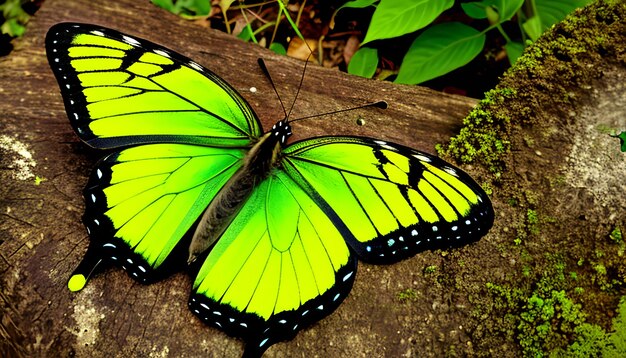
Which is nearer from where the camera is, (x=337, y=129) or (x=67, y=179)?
(x=67, y=179)

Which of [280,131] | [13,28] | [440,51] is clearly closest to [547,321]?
[280,131]

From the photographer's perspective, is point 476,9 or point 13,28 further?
point 13,28

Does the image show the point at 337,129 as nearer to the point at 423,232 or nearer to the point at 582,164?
the point at 423,232

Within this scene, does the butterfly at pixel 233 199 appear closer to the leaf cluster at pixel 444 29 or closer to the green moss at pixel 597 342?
the green moss at pixel 597 342

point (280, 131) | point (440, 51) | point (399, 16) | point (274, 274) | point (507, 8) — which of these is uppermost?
point (507, 8)

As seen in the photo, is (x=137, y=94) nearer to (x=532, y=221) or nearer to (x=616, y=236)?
(x=532, y=221)

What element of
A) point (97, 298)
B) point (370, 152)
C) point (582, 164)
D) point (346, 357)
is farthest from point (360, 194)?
point (97, 298)

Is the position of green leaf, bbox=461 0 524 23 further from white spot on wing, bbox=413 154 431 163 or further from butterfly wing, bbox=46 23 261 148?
butterfly wing, bbox=46 23 261 148
